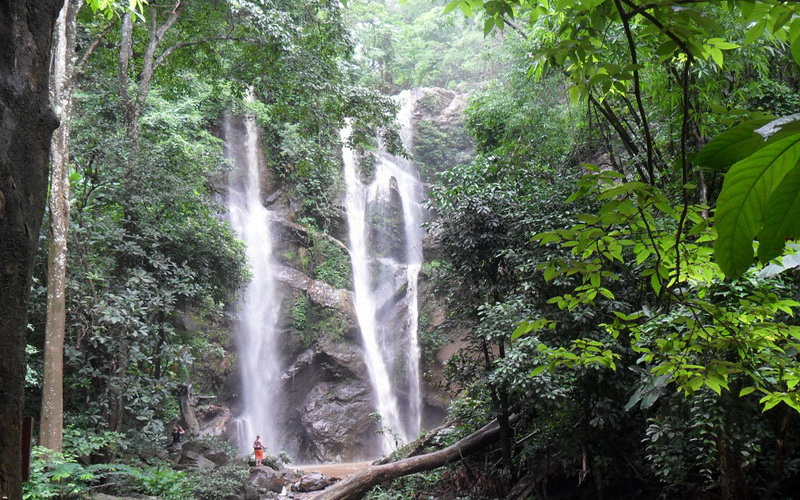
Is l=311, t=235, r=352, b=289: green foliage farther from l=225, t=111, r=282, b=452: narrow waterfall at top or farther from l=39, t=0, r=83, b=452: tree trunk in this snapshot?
l=39, t=0, r=83, b=452: tree trunk

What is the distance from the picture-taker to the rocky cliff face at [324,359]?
16797 mm

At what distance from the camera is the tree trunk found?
611 centimetres

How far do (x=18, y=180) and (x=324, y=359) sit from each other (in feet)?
56.0

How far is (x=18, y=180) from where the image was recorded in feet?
4.15

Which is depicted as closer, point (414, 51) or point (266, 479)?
point (266, 479)

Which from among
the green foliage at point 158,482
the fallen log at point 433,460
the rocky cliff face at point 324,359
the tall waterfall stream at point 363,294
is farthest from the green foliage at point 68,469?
the tall waterfall stream at point 363,294

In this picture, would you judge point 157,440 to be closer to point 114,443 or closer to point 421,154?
point 114,443

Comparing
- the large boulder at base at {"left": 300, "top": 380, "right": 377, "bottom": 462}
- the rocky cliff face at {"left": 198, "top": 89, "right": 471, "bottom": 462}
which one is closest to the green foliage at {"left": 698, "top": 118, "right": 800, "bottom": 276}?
the rocky cliff face at {"left": 198, "top": 89, "right": 471, "bottom": 462}

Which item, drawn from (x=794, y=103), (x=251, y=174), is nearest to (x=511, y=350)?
(x=794, y=103)

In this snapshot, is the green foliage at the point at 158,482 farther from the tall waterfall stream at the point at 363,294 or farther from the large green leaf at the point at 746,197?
the tall waterfall stream at the point at 363,294

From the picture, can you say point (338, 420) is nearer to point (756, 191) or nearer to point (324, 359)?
point (324, 359)

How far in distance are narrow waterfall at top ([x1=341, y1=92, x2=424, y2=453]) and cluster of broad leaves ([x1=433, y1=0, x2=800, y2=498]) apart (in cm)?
967

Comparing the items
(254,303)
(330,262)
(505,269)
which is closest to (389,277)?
(330,262)

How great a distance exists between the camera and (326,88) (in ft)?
30.3
